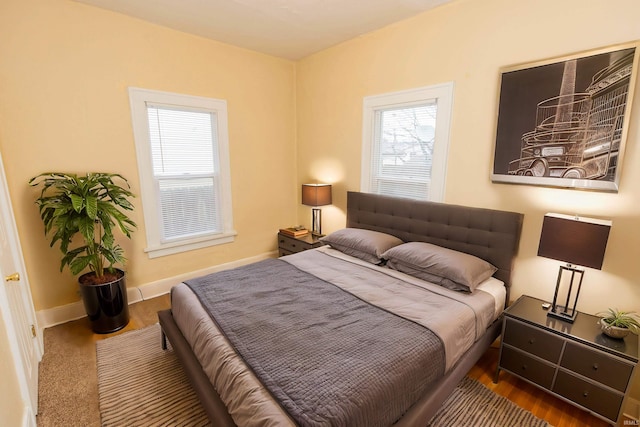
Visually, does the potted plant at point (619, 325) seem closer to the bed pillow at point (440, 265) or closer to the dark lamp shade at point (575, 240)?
the dark lamp shade at point (575, 240)

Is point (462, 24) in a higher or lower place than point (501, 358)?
higher

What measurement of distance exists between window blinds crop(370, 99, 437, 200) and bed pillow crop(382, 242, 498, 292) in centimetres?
65

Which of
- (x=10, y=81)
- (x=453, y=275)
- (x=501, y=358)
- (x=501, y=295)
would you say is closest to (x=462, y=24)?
(x=453, y=275)

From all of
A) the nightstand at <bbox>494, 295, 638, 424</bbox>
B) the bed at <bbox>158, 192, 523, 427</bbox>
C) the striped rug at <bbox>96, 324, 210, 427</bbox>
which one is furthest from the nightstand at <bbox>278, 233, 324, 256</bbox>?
the nightstand at <bbox>494, 295, 638, 424</bbox>

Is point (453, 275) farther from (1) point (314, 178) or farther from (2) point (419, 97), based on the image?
(1) point (314, 178)

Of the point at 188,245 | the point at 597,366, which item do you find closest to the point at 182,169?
the point at 188,245

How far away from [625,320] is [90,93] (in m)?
4.25

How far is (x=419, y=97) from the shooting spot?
2.70 m

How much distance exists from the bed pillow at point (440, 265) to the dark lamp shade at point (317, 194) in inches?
46.9

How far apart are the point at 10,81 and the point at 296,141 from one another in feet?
9.12

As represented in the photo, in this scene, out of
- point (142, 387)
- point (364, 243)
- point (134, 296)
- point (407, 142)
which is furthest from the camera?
point (134, 296)

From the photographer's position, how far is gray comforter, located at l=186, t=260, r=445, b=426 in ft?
4.00

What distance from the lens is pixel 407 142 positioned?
2916mm

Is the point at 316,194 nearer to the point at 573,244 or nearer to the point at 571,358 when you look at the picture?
the point at 573,244
